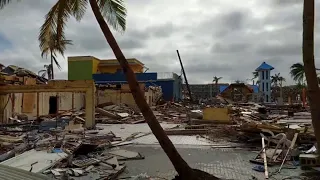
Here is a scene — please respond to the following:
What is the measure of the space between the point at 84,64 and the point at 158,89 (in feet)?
48.8

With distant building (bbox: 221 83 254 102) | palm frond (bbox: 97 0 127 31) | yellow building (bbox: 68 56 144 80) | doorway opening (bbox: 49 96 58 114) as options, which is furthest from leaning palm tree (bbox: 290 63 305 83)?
palm frond (bbox: 97 0 127 31)

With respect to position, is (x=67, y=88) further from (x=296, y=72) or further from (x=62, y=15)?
(x=296, y=72)

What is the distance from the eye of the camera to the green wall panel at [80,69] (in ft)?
175

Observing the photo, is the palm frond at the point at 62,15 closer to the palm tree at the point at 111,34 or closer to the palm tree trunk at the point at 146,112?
the palm tree at the point at 111,34

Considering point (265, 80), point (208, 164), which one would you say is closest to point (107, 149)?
point (208, 164)

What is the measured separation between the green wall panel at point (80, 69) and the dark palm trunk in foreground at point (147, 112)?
4656 cm

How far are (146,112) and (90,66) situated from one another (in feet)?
159

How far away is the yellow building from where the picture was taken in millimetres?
53688

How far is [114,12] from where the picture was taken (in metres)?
8.65

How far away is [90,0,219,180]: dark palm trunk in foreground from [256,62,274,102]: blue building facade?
50.7 metres

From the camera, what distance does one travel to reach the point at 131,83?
698 centimetres

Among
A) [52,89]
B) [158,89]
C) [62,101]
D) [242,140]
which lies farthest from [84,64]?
[242,140]

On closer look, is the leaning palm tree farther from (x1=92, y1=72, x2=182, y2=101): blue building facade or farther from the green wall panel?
the green wall panel

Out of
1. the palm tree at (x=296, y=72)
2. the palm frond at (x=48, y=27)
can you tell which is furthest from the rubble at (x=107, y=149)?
the palm tree at (x=296, y=72)
